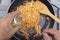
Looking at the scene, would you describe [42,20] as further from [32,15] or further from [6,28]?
[6,28]

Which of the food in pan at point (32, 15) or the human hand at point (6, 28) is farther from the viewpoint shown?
the food in pan at point (32, 15)

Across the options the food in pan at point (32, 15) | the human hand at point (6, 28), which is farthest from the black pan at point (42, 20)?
the human hand at point (6, 28)

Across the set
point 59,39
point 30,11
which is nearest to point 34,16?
point 30,11

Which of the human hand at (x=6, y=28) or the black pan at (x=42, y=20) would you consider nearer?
the human hand at (x=6, y=28)

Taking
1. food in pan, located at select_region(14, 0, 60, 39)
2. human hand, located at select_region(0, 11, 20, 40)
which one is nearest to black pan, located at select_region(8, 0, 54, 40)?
food in pan, located at select_region(14, 0, 60, 39)

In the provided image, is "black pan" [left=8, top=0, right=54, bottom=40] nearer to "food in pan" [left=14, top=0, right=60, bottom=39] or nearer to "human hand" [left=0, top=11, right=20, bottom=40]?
"food in pan" [left=14, top=0, right=60, bottom=39]

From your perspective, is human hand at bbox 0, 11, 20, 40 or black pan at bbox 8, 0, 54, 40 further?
black pan at bbox 8, 0, 54, 40

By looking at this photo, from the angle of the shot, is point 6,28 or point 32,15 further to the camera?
point 32,15

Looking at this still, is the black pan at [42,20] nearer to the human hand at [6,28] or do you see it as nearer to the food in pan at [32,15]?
the food in pan at [32,15]

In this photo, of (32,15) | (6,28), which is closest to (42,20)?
(32,15)

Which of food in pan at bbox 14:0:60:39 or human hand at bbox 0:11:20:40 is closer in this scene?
human hand at bbox 0:11:20:40

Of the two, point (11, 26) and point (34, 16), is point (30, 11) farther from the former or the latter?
point (11, 26)
